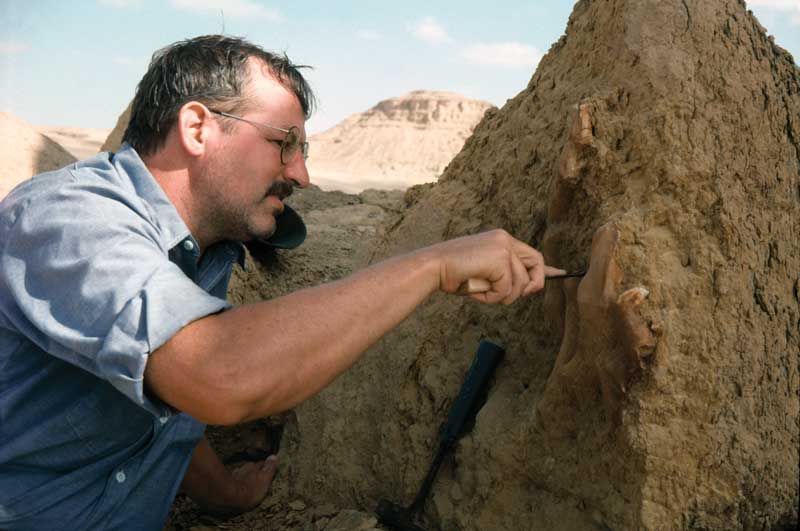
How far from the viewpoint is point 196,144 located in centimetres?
193

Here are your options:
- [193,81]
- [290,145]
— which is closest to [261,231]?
[290,145]

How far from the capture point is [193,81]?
1990 millimetres

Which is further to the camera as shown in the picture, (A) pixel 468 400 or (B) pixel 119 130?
(B) pixel 119 130

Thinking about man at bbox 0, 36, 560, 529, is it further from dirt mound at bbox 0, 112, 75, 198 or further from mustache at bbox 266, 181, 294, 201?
dirt mound at bbox 0, 112, 75, 198

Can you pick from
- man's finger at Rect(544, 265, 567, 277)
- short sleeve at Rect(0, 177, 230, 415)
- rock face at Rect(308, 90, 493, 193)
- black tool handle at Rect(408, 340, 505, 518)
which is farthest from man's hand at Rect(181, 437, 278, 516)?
rock face at Rect(308, 90, 493, 193)

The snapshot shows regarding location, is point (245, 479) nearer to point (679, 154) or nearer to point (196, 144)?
point (196, 144)

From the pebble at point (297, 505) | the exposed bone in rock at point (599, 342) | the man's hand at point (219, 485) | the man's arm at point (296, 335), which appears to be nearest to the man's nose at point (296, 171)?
the man's arm at point (296, 335)

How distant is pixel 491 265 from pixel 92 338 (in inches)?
32.0

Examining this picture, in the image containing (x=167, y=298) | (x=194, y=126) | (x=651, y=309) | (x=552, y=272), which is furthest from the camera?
(x=194, y=126)

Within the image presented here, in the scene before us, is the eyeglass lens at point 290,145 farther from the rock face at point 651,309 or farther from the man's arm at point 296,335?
the rock face at point 651,309

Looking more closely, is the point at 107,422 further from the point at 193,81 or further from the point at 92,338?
the point at 193,81

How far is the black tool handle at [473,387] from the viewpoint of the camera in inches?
81.0

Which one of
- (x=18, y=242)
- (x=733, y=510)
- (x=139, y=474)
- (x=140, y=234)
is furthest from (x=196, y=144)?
(x=733, y=510)

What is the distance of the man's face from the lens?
194 cm
